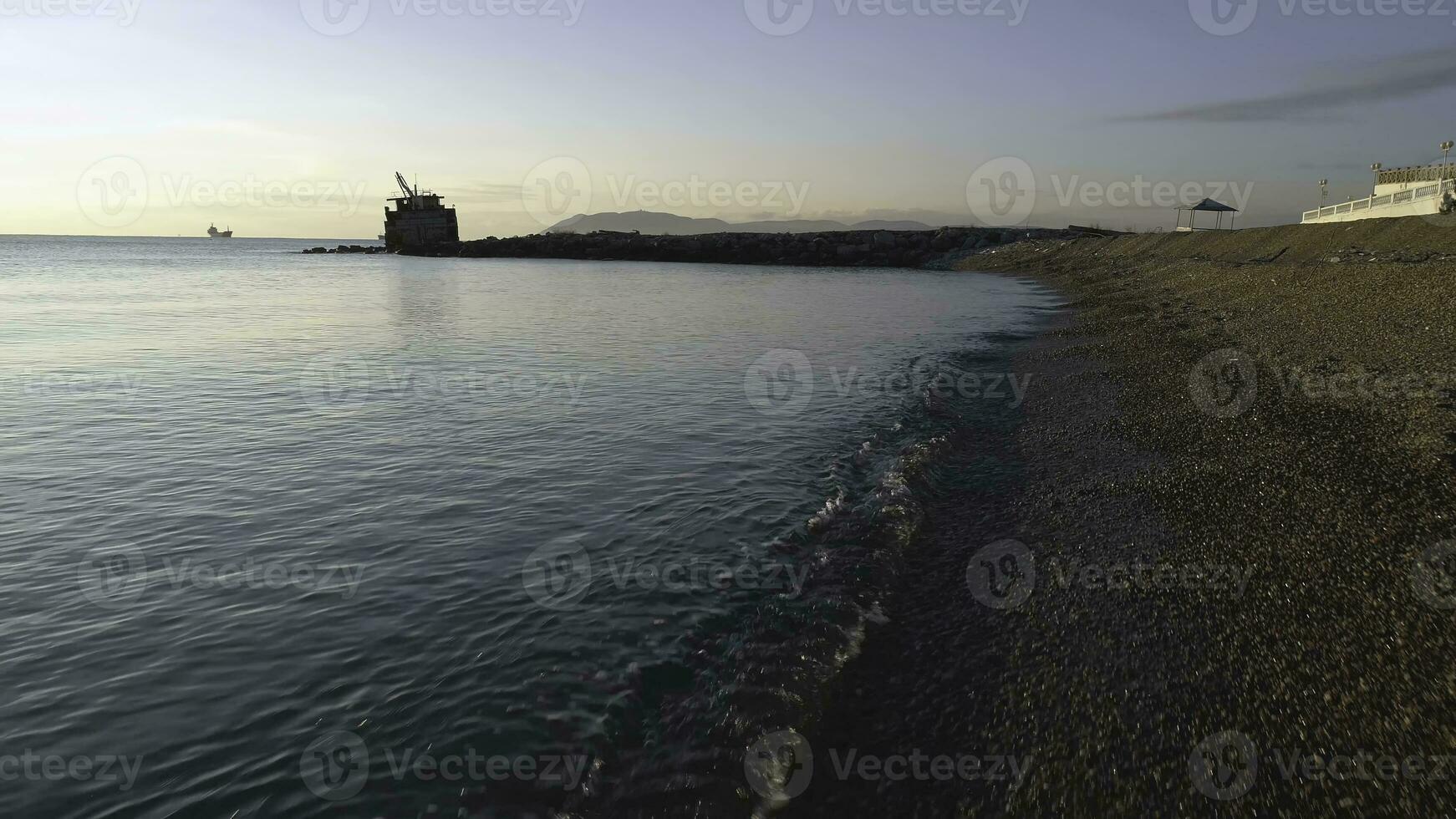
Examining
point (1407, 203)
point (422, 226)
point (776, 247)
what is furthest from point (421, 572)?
point (422, 226)

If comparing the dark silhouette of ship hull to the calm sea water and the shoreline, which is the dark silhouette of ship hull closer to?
the calm sea water

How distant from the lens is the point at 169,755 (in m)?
5.84

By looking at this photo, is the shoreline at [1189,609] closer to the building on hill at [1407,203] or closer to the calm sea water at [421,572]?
the calm sea water at [421,572]

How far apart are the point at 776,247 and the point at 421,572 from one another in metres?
111

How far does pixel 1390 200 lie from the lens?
141 ft

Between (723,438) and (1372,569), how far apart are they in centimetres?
1066

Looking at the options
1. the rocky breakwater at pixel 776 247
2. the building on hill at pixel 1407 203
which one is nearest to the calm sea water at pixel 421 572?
the building on hill at pixel 1407 203

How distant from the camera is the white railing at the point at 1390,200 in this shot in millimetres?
38094

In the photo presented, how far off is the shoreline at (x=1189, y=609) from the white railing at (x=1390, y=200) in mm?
32343

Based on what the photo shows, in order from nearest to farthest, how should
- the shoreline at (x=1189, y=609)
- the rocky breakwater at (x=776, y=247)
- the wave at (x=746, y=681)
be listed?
1. the shoreline at (x=1189, y=609)
2. the wave at (x=746, y=681)
3. the rocky breakwater at (x=776, y=247)

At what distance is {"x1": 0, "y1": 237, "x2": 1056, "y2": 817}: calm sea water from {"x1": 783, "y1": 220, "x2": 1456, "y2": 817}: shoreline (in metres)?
1.15

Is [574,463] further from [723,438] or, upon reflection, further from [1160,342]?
[1160,342]

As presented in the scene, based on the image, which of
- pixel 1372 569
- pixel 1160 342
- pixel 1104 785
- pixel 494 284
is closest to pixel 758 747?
pixel 1104 785

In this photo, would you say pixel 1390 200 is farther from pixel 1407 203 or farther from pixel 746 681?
pixel 746 681
